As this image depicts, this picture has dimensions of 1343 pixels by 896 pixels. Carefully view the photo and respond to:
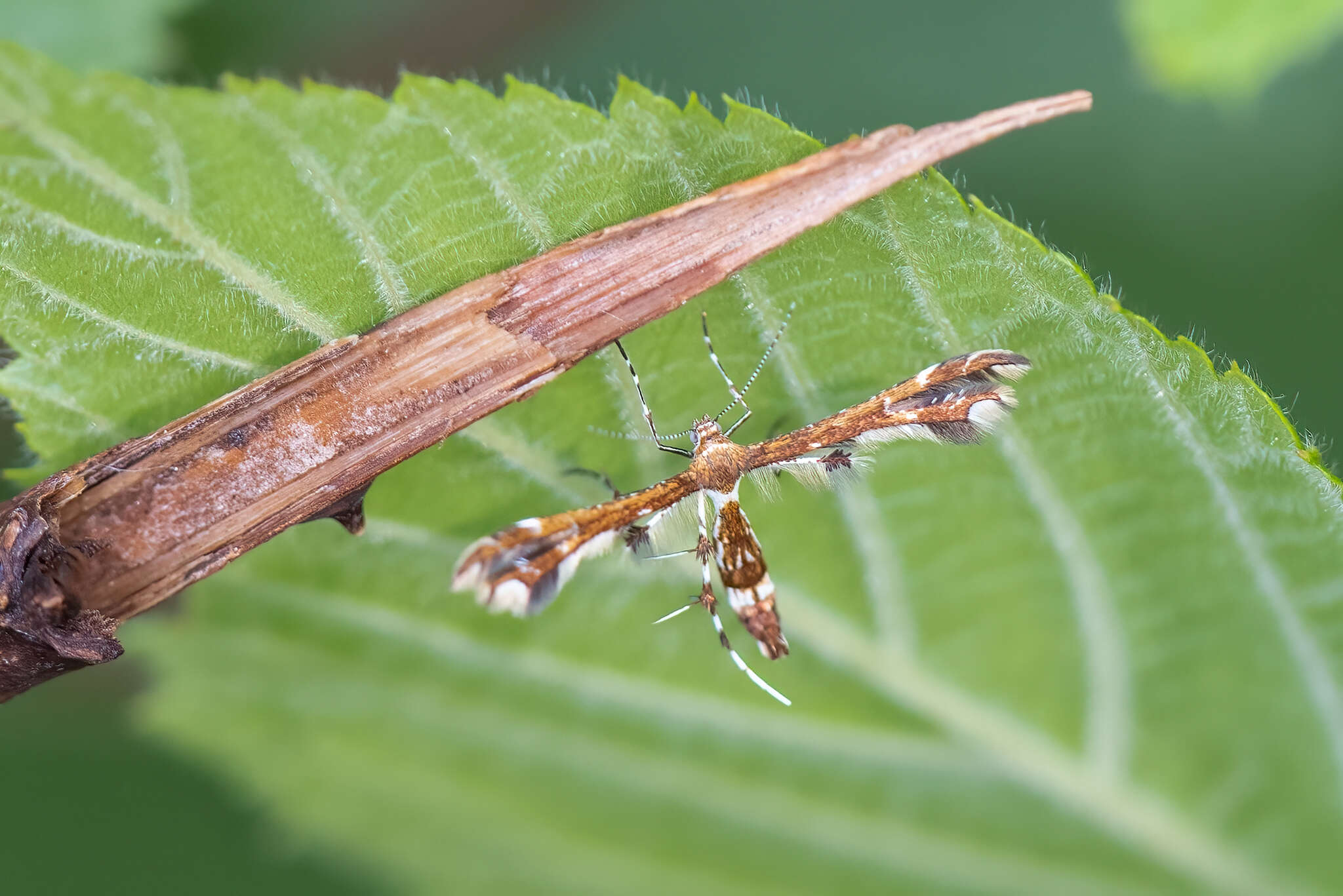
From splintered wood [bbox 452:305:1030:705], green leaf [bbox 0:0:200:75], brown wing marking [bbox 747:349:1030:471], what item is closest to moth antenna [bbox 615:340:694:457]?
splintered wood [bbox 452:305:1030:705]

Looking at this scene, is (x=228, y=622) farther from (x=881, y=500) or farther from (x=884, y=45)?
(x=884, y=45)

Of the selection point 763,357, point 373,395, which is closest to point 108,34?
point 373,395

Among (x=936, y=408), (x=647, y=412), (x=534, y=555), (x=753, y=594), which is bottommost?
(x=534, y=555)

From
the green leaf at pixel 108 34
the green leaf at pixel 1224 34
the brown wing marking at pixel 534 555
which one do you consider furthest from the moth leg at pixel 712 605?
the green leaf at pixel 108 34

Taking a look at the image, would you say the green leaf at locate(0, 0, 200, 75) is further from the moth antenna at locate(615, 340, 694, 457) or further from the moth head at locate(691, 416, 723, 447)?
the moth head at locate(691, 416, 723, 447)

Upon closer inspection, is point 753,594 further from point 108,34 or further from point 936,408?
point 108,34

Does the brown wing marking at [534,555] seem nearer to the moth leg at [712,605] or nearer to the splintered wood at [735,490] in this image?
the splintered wood at [735,490]
